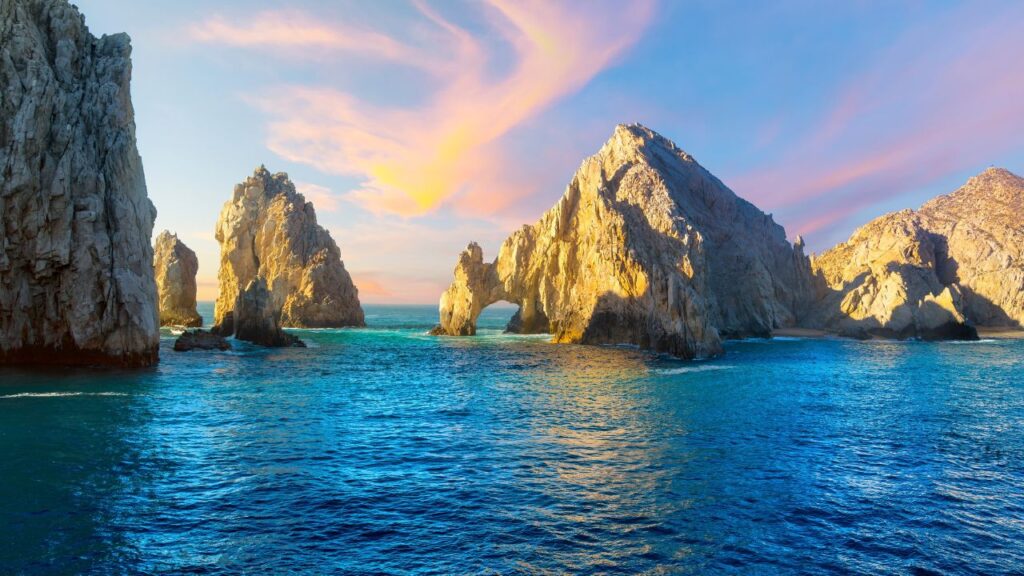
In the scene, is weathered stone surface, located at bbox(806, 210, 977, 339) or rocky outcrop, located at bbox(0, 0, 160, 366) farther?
weathered stone surface, located at bbox(806, 210, 977, 339)

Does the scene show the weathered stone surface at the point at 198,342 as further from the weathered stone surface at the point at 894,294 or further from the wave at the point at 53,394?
the weathered stone surface at the point at 894,294

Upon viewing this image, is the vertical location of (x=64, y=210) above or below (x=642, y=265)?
above

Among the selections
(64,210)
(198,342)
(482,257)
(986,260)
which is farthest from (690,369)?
(986,260)

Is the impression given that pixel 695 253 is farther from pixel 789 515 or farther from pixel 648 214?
pixel 789 515

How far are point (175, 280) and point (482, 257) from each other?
68420 mm

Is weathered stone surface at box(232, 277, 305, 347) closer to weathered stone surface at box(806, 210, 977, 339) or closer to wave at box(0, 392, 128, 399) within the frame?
wave at box(0, 392, 128, 399)

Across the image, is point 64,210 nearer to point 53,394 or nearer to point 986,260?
point 53,394

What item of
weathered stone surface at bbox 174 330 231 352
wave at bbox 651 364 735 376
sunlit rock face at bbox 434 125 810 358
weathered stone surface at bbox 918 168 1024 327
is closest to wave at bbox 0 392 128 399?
weathered stone surface at bbox 174 330 231 352

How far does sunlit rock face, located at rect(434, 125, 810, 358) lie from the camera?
83.8 m

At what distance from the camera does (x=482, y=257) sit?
116m

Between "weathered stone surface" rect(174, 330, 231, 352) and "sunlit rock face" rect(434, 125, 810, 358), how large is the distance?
49041 mm

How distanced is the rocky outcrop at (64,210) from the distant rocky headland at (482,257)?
0.13 m

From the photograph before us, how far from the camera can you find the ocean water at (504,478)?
1470cm

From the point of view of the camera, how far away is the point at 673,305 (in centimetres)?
6875
